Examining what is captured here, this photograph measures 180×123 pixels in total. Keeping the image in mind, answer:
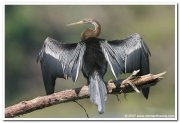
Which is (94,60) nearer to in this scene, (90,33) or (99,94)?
(99,94)

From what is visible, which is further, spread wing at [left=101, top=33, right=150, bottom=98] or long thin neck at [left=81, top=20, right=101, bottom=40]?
long thin neck at [left=81, top=20, right=101, bottom=40]

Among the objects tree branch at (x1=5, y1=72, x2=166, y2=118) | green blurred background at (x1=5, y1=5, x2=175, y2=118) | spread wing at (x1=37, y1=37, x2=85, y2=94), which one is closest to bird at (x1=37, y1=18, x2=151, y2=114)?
spread wing at (x1=37, y1=37, x2=85, y2=94)

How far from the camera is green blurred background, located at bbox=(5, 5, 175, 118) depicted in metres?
8.80

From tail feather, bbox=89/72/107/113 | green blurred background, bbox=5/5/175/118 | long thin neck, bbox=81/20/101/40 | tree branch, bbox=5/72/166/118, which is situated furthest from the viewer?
green blurred background, bbox=5/5/175/118

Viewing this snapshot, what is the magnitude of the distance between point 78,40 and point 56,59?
2.55 metres

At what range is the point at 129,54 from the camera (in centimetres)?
759

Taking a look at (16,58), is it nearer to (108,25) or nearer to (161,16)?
(108,25)

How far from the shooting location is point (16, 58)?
35.2 feet

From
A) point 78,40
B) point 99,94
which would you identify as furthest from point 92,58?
point 78,40

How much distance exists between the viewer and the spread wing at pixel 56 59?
7473mm

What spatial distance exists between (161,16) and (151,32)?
90 cm

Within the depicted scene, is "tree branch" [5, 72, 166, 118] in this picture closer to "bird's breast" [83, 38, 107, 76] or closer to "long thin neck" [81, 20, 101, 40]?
"bird's breast" [83, 38, 107, 76]

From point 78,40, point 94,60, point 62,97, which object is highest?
point 78,40
